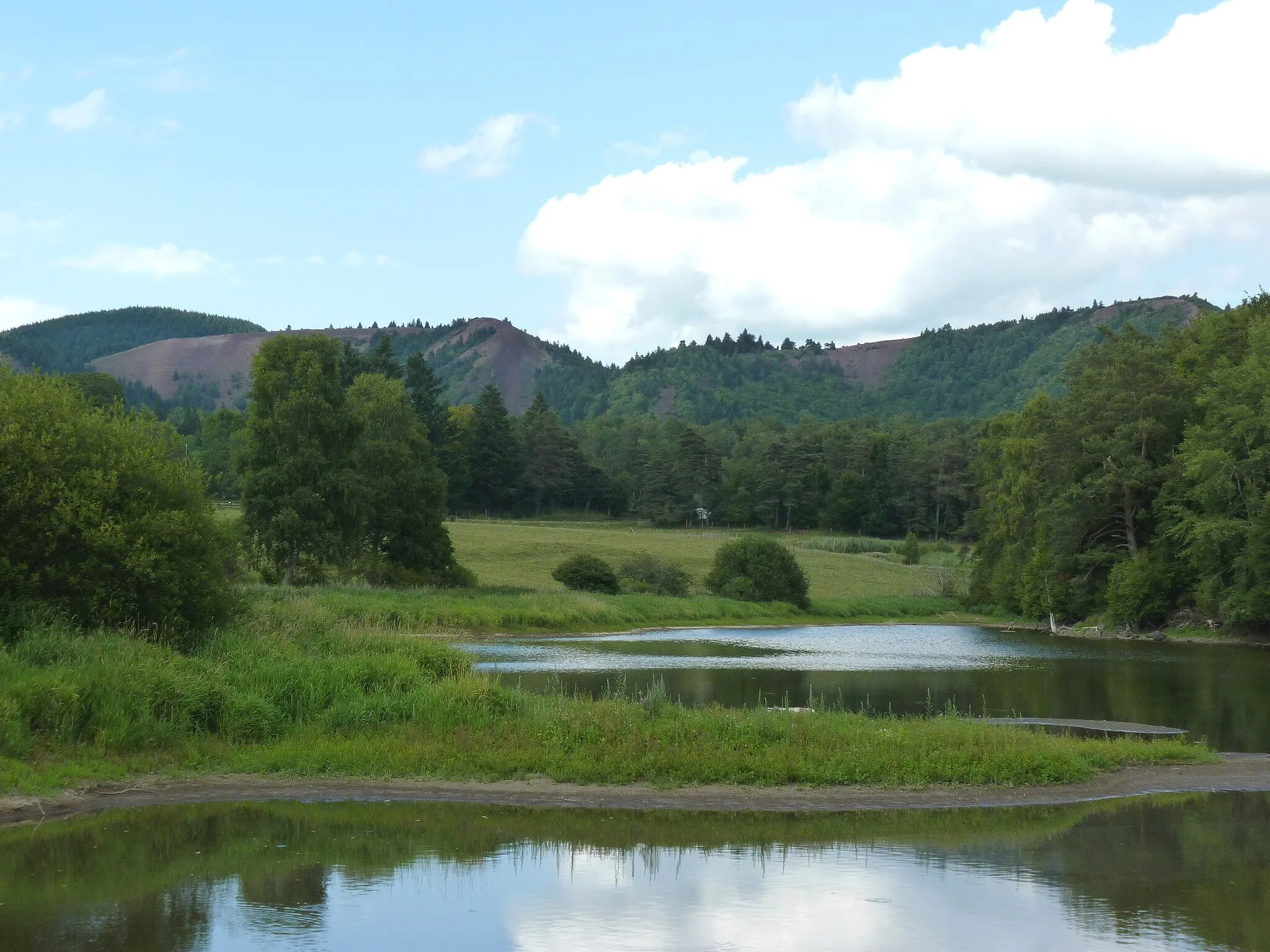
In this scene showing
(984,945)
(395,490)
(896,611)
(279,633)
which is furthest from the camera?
(896,611)

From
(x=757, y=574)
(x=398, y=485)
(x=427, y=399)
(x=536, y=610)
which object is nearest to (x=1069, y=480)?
(x=757, y=574)

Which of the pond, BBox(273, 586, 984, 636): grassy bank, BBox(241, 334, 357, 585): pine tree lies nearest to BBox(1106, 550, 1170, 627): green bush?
the pond

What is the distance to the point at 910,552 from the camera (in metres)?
120

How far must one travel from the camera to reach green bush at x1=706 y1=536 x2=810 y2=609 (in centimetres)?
8056

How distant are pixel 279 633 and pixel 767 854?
1429 centimetres

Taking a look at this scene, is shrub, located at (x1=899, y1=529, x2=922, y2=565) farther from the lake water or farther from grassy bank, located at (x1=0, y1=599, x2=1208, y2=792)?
the lake water

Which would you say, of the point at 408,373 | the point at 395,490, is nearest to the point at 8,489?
the point at 395,490

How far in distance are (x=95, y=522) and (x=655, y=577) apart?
194 ft

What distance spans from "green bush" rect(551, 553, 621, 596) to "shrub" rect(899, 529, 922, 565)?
50657 millimetres

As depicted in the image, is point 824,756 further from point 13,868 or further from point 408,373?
point 408,373

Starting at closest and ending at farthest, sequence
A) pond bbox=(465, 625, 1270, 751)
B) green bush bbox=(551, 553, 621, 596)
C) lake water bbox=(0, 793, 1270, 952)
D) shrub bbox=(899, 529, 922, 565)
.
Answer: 1. lake water bbox=(0, 793, 1270, 952)
2. pond bbox=(465, 625, 1270, 751)
3. green bush bbox=(551, 553, 621, 596)
4. shrub bbox=(899, 529, 922, 565)

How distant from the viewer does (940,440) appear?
556 ft

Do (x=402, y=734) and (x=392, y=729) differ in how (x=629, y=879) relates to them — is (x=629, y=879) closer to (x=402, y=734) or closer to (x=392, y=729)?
(x=402, y=734)

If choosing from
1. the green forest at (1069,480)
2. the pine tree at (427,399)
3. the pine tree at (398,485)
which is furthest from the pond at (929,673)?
the pine tree at (427,399)
